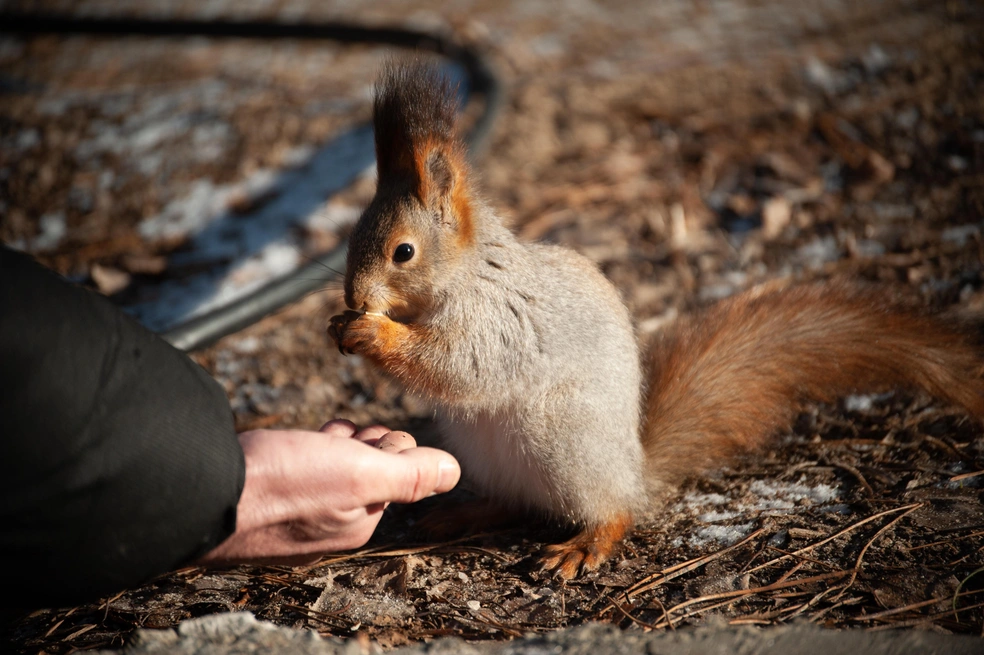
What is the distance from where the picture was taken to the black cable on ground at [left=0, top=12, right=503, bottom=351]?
8.48 feet

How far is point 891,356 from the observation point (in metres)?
1.79

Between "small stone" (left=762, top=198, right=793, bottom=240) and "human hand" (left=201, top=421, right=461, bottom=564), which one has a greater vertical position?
"small stone" (left=762, top=198, right=793, bottom=240)

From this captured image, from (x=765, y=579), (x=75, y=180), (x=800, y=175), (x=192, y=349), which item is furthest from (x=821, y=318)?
(x=75, y=180)

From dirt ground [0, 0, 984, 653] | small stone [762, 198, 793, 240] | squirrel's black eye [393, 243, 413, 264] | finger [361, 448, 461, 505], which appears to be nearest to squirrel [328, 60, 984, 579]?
squirrel's black eye [393, 243, 413, 264]

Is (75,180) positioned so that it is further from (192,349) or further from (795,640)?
(795,640)

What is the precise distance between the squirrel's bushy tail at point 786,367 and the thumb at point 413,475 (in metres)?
0.59

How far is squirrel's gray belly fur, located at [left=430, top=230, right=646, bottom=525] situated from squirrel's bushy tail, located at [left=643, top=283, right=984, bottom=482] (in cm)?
13

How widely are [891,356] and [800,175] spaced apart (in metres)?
1.56

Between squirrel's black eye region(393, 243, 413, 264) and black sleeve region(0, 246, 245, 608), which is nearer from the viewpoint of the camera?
black sleeve region(0, 246, 245, 608)

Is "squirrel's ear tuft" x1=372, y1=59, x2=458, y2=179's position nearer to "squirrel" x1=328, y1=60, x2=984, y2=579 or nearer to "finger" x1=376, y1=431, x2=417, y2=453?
"squirrel" x1=328, y1=60, x2=984, y2=579

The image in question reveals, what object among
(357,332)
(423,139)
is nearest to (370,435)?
(357,332)

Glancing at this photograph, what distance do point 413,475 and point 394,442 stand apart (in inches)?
6.8

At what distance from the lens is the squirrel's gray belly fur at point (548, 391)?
172cm

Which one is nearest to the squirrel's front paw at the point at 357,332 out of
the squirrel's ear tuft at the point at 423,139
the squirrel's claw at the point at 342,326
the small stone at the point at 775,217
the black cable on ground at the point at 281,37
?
the squirrel's claw at the point at 342,326
